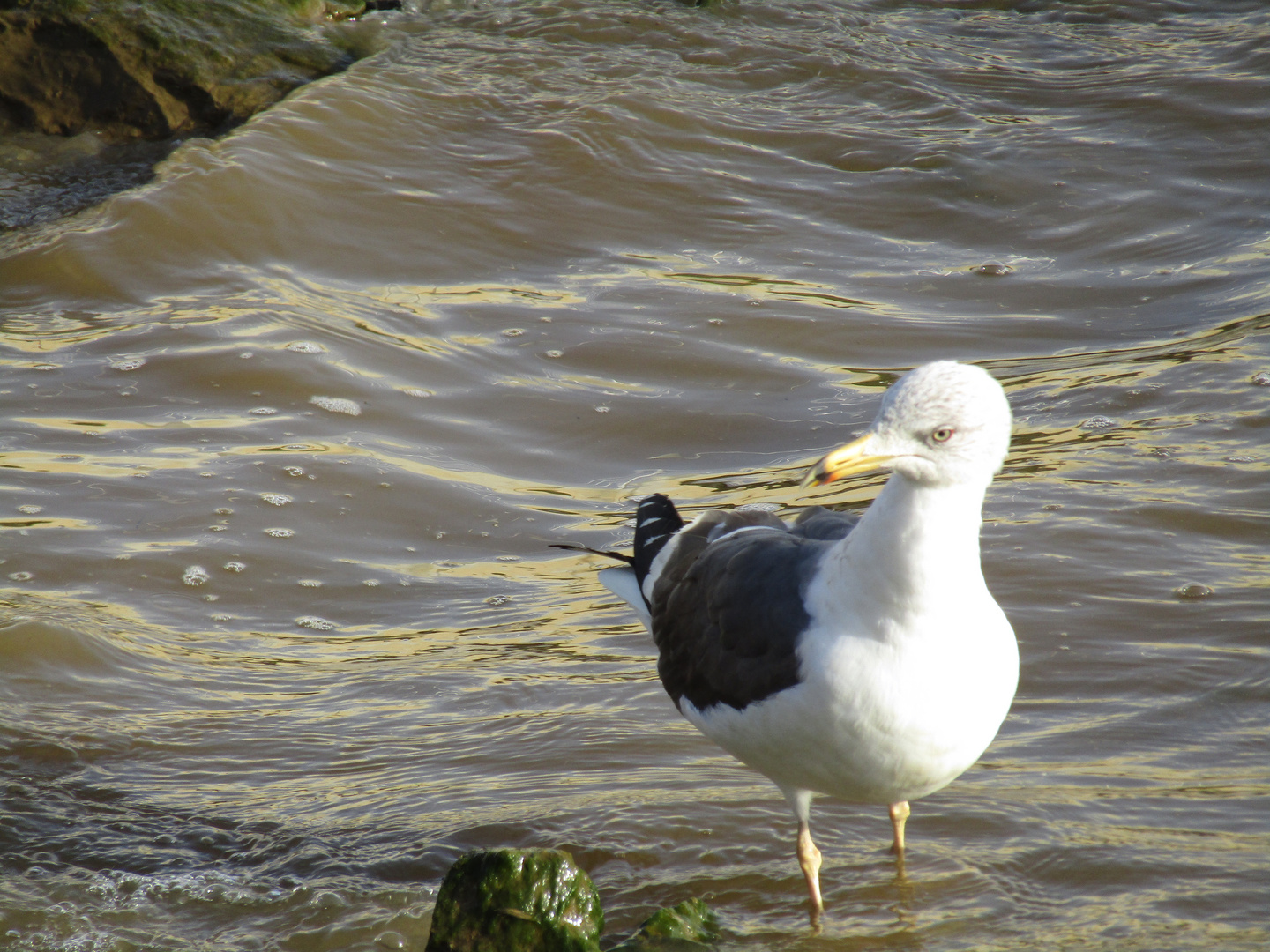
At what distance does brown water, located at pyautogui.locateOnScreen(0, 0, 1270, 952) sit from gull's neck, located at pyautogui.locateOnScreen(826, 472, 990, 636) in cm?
105

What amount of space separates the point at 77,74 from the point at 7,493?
15.7ft

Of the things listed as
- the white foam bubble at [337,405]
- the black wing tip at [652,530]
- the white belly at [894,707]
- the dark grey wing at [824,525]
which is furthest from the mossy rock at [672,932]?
the white foam bubble at [337,405]


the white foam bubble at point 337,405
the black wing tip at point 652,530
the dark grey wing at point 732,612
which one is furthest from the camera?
the white foam bubble at point 337,405

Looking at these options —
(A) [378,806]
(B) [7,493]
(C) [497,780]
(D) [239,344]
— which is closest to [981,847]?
(C) [497,780]

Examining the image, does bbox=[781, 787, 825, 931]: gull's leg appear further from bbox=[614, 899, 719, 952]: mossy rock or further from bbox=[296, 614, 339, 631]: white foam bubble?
bbox=[296, 614, 339, 631]: white foam bubble

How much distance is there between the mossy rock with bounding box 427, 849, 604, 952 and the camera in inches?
122

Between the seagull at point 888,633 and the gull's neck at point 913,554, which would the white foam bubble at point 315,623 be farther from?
the gull's neck at point 913,554

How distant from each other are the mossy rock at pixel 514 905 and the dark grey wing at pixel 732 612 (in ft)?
2.45

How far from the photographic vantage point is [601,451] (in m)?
6.52

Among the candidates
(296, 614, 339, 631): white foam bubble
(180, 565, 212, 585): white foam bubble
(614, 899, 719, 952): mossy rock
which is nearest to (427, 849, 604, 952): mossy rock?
(614, 899, 719, 952): mossy rock

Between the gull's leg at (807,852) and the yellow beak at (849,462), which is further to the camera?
the gull's leg at (807,852)

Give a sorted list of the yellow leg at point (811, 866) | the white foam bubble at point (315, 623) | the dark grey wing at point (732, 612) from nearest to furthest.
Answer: the dark grey wing at point (732, 612), the yellow leg at point (811, 866), the white foam bubble at point (315, 623)

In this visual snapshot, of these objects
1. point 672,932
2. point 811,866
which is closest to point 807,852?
point 811,866

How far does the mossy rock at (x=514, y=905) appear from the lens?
3100 mm
